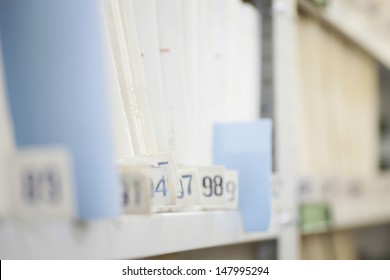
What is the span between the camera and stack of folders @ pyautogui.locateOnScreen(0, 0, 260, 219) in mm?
692

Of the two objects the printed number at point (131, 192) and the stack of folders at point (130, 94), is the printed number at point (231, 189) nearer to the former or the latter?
the stack of folders at point (130, 94)

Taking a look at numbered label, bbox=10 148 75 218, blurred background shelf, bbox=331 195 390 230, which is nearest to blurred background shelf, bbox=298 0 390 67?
blurred background shelf, bbox=331 195 390 230

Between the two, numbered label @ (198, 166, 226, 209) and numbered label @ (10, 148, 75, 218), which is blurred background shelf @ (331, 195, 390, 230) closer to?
numbered label @ (198, 166, 226, 209)

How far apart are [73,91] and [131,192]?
152 millimetres

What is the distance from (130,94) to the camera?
96 centimetres

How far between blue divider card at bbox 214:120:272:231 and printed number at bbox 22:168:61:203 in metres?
0.52

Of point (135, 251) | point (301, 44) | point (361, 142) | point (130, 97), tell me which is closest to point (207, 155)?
point (130, 97)

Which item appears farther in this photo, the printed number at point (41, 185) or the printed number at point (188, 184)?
the printed number at point (188, 184)

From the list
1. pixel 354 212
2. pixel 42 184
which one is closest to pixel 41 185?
pixel 42 184

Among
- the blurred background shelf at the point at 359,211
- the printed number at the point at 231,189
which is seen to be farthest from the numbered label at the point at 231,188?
the blurred background shelf at the point at 359,211

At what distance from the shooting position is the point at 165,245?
904 mm

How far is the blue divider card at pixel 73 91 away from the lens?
2.27 ft
